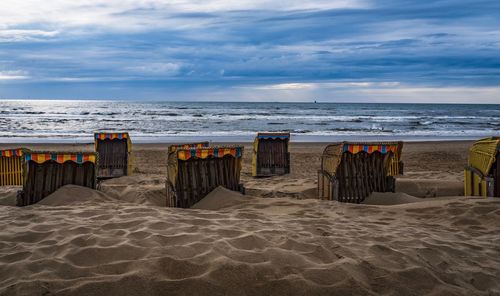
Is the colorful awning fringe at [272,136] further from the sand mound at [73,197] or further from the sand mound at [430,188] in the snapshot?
the sand mound at [73,197]

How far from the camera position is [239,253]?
329 cm

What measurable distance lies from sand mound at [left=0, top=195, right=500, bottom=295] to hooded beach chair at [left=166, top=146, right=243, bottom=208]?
78 centimetres

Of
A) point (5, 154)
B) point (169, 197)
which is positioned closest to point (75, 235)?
point (169, 197)

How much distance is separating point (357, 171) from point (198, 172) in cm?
250

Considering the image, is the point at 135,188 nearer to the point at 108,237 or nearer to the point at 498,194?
the point at 108,237

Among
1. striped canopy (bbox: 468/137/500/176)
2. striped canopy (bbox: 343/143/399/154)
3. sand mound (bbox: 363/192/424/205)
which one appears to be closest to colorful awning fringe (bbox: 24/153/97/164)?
striped canopy (bbox: 343/143/399/154)

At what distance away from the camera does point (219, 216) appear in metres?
4.63

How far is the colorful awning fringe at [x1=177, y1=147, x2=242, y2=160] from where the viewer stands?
5605mm

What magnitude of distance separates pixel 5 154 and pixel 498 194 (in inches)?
340

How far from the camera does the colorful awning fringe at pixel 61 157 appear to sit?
5758mm

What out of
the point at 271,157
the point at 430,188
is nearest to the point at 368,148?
the point at 430,188

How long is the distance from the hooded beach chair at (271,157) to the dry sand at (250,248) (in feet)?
13.8

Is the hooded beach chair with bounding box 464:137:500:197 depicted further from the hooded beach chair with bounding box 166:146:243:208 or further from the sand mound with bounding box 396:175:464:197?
the hooded beach chair with bounding box 166:146:243:208

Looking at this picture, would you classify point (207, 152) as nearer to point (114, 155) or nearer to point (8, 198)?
point (8, 198)
